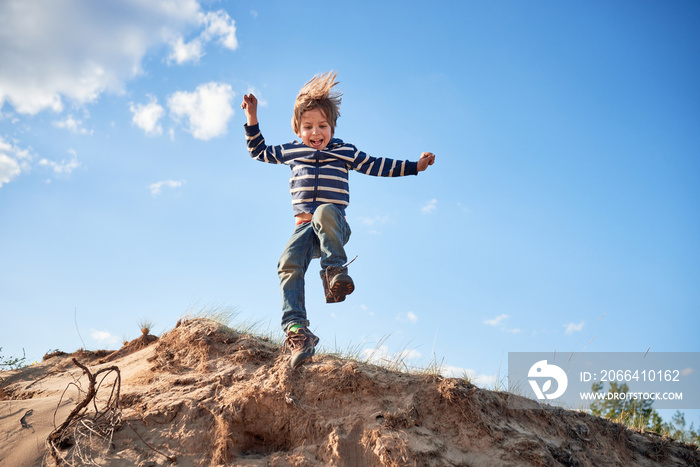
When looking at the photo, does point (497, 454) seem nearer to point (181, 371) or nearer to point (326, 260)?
point (326, 260)

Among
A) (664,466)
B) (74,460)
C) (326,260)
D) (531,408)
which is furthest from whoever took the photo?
(664,466)

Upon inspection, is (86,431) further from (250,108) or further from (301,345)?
(250,108)

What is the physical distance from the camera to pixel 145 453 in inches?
145

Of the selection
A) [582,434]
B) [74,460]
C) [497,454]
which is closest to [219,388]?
[74,460]

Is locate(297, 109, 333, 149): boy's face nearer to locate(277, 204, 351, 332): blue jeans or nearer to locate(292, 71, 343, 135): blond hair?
locate(292, 71, 343, 135): blond hair

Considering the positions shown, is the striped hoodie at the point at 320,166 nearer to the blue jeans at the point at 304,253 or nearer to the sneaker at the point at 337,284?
the blue jeans at the point at 304,253

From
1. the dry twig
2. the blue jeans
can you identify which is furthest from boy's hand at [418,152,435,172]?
the dry twig

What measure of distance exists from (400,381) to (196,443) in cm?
172

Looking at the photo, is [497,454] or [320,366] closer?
[497,454]

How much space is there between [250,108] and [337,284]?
2.00 meters

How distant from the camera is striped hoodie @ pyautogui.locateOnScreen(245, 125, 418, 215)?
452 centimetres

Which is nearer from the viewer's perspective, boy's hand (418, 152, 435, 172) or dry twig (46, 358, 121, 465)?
dry twig (46, 358, 121, 465)

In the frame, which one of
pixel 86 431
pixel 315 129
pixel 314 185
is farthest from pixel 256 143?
pixel 86 431

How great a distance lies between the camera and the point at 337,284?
3.93 metres
